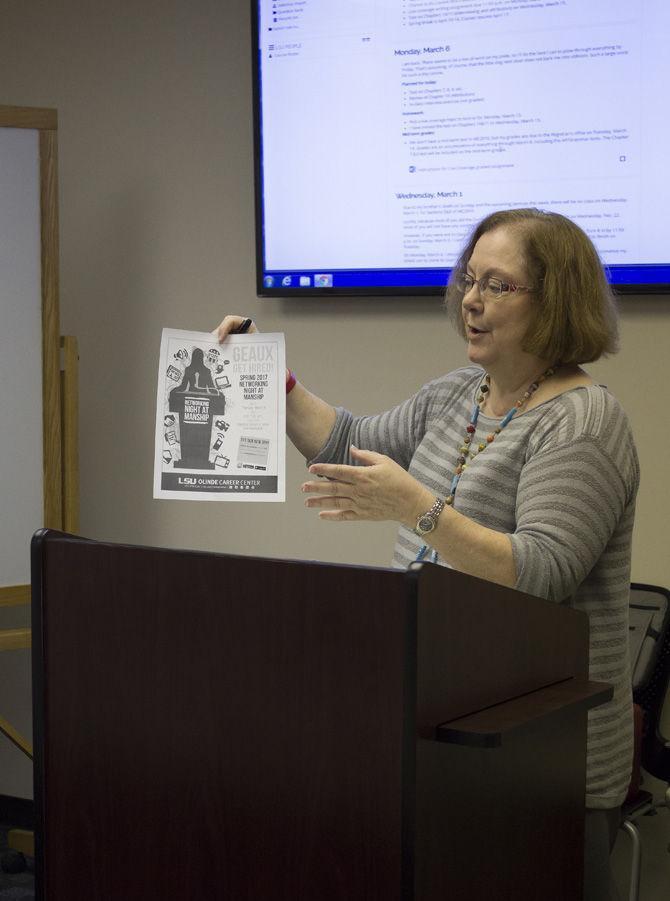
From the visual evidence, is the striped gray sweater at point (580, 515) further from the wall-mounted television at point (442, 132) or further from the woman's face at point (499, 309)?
the wall-mounted television at point (442, 132)

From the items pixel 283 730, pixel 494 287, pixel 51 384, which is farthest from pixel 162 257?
pixel 283 730

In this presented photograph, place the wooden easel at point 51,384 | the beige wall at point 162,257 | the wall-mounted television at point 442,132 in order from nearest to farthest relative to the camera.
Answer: the wall-mounted television at point 442,132 → the wooden easel at point 51,384 → the beige wall at point 162,257

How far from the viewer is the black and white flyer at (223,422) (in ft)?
5.52

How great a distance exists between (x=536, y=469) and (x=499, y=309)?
302mm

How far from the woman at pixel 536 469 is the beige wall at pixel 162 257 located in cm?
115

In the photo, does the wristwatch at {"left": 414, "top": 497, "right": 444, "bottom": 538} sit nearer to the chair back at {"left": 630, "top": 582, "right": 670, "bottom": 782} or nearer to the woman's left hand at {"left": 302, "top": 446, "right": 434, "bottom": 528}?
the woman's left hand at {"left": 302, "top": 446, "right": 434, "bottom": 528}

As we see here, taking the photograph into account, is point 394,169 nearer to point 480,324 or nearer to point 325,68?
point 325,68

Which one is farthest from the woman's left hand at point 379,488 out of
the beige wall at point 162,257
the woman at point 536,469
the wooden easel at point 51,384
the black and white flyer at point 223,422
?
the wooden easel at point 51,384

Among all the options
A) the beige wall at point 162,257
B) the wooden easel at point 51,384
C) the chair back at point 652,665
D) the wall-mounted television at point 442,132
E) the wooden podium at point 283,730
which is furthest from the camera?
the beige wall at point 162,257

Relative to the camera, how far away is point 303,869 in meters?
1.13

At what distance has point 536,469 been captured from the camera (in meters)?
1.66

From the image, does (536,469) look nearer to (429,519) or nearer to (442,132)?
(429,519)

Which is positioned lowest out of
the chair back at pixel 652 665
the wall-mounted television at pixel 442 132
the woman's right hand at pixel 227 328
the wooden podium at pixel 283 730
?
the chair back at pixel 652 665

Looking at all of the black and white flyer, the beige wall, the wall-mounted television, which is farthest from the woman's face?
the beige wall
